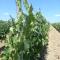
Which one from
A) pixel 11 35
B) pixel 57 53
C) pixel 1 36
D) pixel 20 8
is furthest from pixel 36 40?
pixel 1 36

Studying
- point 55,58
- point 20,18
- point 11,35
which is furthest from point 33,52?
point 20,18

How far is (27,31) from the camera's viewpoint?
4590 millimetres

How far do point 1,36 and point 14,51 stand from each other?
60.3 ft

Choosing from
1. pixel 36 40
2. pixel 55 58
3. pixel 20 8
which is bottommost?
pixel 55 58

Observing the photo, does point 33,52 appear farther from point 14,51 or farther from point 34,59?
point 14,51

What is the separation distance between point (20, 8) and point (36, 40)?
2.73m

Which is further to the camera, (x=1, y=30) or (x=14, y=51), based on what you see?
(x=1, y=30)

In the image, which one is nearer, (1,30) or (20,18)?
(20,18)

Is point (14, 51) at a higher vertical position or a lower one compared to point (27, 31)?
lower

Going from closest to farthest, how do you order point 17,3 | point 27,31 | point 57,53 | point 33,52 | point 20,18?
point 17,3, point 27,31, point 20,18, point 33,52, point 57,53

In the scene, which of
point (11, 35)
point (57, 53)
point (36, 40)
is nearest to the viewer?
point (11, 35)

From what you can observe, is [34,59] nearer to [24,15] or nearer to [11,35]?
[11,35]

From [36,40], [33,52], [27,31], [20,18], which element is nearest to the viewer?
[27,31]

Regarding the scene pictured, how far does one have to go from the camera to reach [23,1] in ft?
14.3
